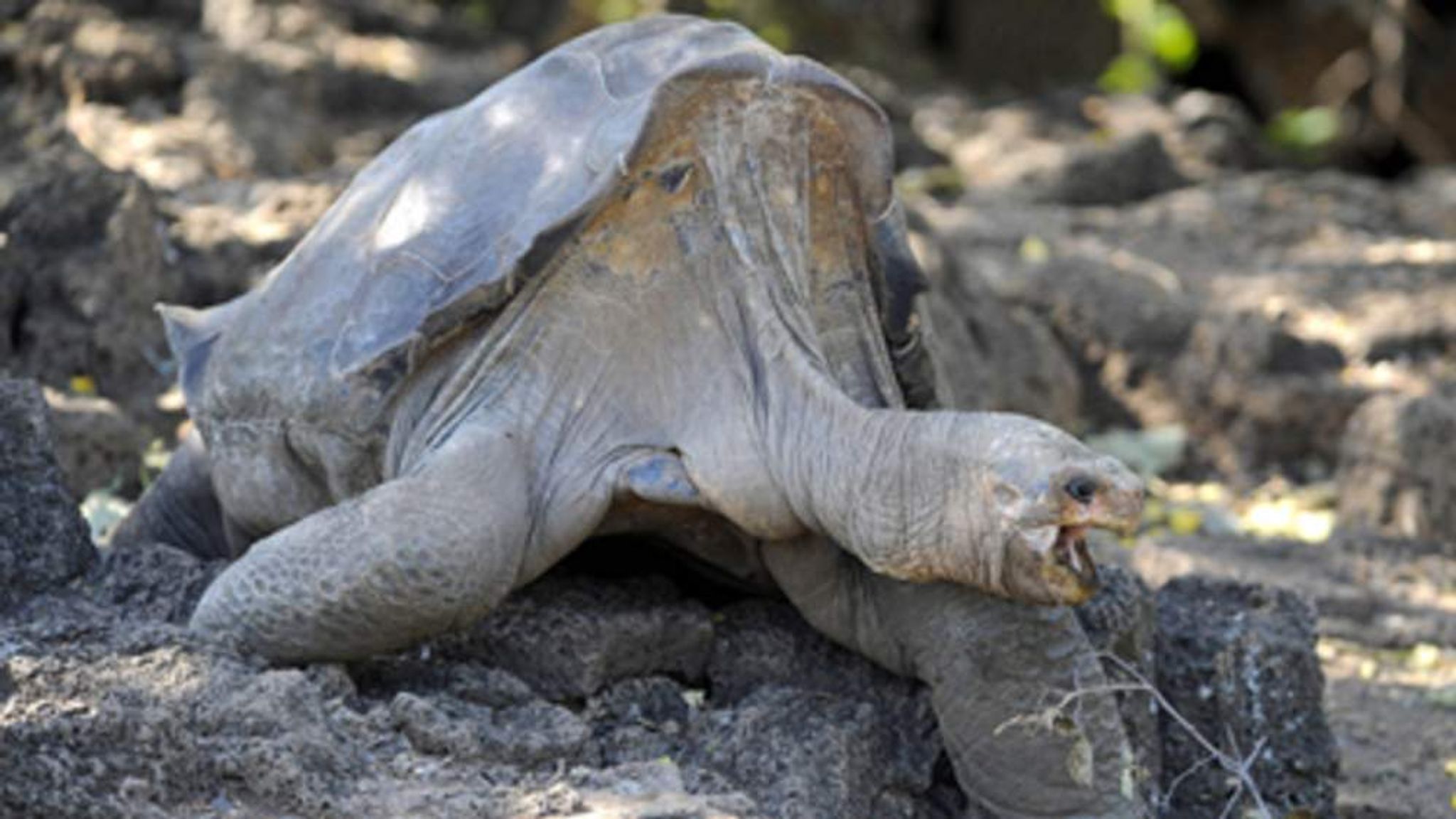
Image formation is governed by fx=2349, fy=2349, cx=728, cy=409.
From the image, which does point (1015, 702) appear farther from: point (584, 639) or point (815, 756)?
point (584, 639)

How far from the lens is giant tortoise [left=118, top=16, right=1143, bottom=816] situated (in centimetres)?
328

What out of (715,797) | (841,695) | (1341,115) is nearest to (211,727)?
(715,797)

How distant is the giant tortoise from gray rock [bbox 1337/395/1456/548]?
247 cm

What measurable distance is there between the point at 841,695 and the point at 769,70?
0.95 metres

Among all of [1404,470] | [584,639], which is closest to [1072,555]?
[584,639]

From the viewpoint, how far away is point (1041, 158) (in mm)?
9969

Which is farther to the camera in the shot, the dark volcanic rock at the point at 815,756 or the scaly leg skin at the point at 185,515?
the scaly leg skin at the point at 185,515

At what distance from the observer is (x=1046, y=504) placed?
9.62ft

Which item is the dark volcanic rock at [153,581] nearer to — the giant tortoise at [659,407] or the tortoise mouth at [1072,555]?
the giant tortoise at [659,407]

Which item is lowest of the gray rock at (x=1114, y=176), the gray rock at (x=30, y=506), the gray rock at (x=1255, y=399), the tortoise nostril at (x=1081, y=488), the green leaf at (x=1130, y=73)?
the green leaf at (x=1130, y=73)

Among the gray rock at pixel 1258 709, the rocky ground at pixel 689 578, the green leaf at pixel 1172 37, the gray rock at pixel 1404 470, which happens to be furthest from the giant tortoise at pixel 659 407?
the green leaf at pixel 1172 37

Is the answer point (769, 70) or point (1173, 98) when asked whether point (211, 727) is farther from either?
point (1173, 98)

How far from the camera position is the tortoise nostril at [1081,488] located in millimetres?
2902

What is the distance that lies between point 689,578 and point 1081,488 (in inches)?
39.5
